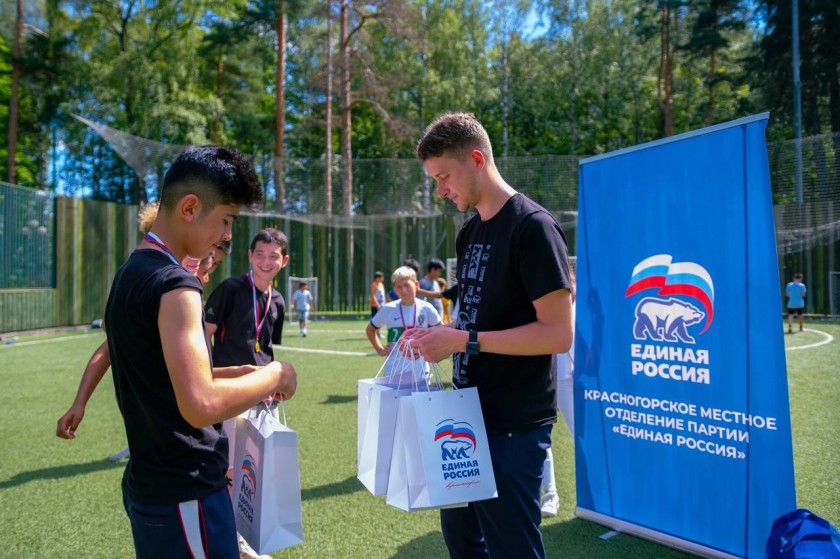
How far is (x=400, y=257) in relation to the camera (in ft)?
93.4

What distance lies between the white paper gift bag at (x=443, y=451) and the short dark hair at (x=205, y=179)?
0.96 meters

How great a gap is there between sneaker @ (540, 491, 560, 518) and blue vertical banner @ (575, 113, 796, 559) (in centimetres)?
24

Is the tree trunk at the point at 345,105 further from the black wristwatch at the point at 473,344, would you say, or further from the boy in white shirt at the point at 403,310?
the black wristwatch at the point at 473,344

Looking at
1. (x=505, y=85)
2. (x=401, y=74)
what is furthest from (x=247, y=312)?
(x=505, y=85)

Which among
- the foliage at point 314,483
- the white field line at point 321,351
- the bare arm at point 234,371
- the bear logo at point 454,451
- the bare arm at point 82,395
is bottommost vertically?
the foliage at point 314,483

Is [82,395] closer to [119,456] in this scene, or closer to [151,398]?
[151,398]

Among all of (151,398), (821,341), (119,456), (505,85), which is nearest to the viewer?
(151,398)

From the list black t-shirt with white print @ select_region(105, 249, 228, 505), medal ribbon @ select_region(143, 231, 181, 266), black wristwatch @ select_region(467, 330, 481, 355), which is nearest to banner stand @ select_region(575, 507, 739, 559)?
black wristwatch @ select_region(467, 330, 481, 355)

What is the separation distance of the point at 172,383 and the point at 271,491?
0.74m

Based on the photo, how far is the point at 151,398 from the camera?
185 cm

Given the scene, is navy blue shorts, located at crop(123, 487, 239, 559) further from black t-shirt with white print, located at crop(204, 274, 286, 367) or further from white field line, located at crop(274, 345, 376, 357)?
white field line, located at crop(274, 345, 376, 357)

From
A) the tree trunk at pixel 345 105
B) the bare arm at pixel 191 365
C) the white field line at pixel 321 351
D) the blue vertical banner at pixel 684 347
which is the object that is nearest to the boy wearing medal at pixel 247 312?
the blue vertical banner at pixel 684 347

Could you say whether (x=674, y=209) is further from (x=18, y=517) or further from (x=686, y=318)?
(x=18, y=517)

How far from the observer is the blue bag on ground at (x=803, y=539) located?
243cm
